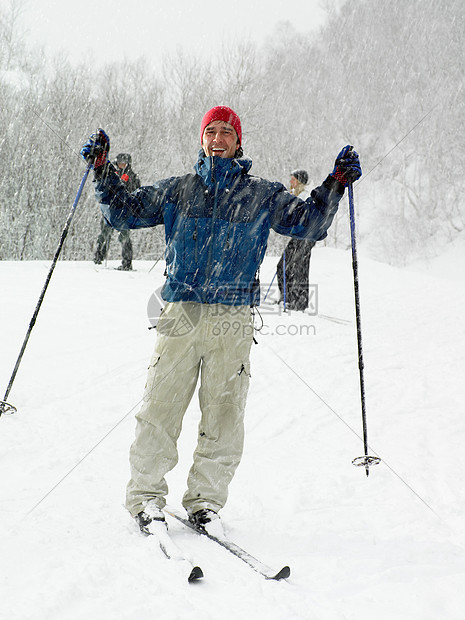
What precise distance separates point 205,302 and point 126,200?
2.25 ft

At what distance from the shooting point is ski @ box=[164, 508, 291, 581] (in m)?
1.97

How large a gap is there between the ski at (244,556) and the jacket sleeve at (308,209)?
5.13 ft

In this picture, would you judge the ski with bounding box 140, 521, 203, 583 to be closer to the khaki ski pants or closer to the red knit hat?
the khaki ski pants

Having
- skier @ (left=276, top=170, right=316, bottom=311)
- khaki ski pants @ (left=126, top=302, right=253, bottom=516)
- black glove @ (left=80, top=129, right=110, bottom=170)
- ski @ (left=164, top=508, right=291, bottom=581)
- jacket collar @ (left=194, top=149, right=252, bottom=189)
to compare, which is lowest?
ski @ (left=164, top=508, right=291, bottom=581)

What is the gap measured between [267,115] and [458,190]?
12.9m

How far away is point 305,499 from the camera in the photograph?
2.91 m

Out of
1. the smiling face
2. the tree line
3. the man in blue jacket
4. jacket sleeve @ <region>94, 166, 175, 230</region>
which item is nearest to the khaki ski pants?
the man in blue jacket

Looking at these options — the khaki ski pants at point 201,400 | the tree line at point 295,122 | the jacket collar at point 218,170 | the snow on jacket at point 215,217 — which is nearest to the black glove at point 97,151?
the snow on jacket at point 215,217

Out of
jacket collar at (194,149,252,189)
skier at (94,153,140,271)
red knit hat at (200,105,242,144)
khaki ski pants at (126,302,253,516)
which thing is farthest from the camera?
skier at (94,153,140,271)

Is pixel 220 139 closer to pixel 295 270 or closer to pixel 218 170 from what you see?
pixel 218 170

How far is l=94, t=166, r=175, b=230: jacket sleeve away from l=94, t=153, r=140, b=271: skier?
6.05 m

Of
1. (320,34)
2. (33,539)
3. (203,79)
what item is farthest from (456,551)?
(320,34)

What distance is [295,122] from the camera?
120 feet

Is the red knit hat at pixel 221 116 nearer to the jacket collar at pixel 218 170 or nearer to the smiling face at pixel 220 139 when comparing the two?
the smiling face at pixel 220 139
